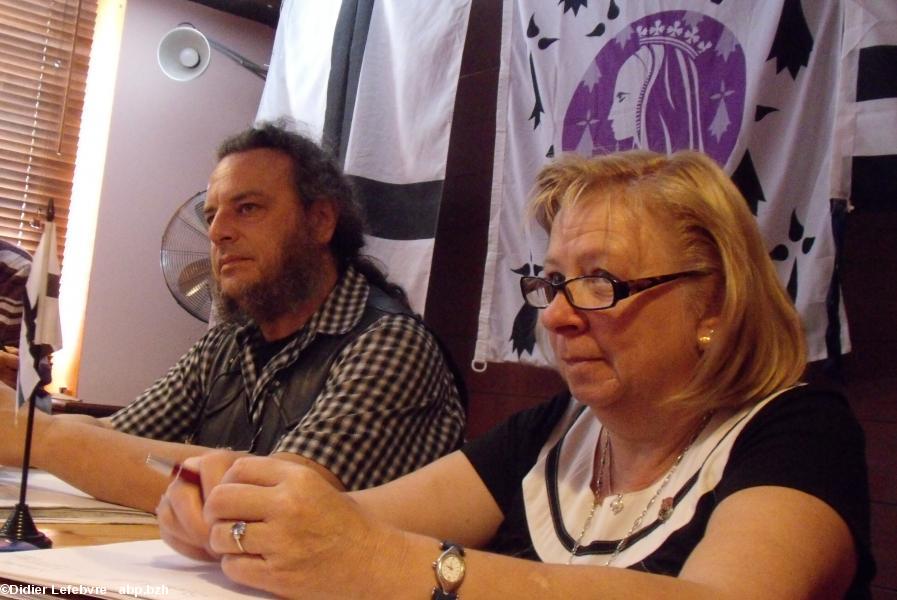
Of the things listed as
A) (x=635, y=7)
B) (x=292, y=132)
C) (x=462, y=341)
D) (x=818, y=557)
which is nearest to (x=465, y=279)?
(x=462, y=341)

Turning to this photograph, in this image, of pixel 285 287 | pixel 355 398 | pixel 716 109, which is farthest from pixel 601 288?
pixel 285 287

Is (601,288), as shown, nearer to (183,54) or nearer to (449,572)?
(449,572)

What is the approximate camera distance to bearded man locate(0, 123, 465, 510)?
5.19 feet

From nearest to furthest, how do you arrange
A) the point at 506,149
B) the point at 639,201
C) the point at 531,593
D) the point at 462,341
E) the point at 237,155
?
1. the point at 531,593
2. the point at 639,201
3. the point at 237,155
4. the point at 506,149
5. the point at 462,341

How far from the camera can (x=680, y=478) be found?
1.09 meters

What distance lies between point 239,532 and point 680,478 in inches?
22.6

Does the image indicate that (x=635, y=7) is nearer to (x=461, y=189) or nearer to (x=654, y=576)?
(x=461, y=189)

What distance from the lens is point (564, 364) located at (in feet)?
3.83

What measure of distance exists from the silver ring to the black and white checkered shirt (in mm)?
754

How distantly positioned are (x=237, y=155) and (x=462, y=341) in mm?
963

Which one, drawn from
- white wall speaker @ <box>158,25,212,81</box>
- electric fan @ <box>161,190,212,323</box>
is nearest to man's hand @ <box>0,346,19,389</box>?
electric fan @ <box>161,190,212,323</box>

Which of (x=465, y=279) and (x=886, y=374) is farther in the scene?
(x=465, y=279)

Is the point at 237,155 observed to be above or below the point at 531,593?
above

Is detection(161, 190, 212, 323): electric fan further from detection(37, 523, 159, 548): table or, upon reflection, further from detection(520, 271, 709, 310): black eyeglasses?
detection(520, 271, 709, 310): black eyeglasses
